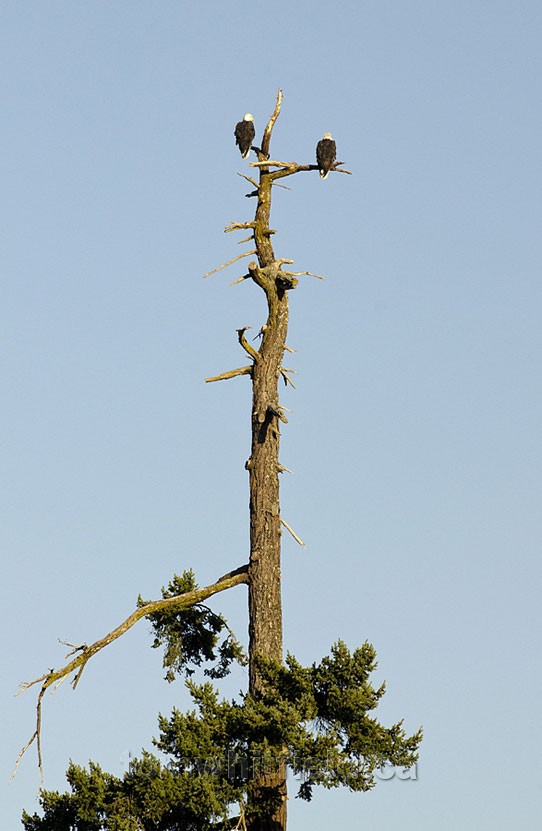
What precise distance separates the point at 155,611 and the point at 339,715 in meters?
3.49

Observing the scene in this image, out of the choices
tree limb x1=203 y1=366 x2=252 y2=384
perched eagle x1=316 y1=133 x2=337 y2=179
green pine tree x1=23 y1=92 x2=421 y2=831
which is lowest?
green pine tree x1=23 y1=92 x2=421 y2=831

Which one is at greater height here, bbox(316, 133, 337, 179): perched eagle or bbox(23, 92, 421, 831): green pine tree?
bbox(316, 133, 337, 179): perched eagle

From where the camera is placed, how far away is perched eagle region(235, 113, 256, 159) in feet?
82.2

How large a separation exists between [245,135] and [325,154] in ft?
3.98

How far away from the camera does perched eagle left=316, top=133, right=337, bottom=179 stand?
24877mm

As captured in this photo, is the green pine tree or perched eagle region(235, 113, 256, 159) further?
perched eagle region(235, 113, 256, 159)

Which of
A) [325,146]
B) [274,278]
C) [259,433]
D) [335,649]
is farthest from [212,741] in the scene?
[325,146]

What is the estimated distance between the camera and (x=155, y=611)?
23281mm

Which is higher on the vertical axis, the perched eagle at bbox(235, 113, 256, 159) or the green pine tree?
the perched eagle at bbox(235, 113, 256, 159)

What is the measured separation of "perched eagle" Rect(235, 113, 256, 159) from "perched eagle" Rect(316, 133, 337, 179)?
100 cm

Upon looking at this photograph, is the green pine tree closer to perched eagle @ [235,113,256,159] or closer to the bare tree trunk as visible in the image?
the bare tree trunk

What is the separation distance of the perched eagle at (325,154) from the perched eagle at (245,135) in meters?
1.00

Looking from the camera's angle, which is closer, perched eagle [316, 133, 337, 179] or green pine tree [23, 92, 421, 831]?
green pine tree [23, 92, 421, 831]

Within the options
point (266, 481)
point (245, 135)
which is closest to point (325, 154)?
point (245, 135)
